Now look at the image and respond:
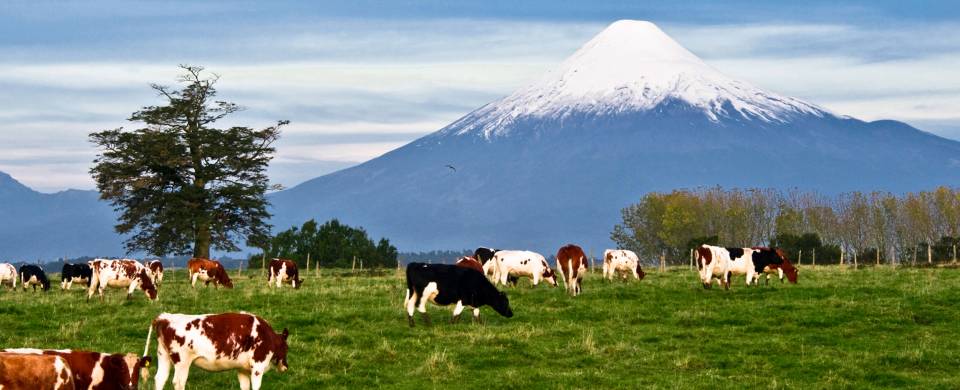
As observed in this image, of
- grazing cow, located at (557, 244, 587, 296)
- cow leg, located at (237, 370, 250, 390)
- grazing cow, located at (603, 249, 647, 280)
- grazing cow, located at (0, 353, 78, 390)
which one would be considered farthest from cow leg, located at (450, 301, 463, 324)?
grazing cow, located at (603, 249, 647, 280)

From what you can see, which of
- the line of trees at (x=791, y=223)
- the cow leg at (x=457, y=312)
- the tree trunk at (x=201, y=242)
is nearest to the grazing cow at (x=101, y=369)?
the cow leg at (x=457, y=312)

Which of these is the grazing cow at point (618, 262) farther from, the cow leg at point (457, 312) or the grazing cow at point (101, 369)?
the grazing cow at point (101, 369)

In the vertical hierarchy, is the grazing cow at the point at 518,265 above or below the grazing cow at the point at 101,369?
above

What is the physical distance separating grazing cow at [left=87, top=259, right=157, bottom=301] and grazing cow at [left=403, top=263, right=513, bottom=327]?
10064 millimetres

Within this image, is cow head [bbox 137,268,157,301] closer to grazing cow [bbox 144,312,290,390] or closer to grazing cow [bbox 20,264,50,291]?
grazing cow [bbox 20,264,50,291]

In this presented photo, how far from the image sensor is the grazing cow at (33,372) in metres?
14.7

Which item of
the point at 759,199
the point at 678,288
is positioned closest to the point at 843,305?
the point at 678,288

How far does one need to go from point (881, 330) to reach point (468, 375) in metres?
11.0

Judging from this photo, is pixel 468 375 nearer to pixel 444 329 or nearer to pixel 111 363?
pixel 444 329

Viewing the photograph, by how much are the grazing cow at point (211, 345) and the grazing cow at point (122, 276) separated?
16056 mm

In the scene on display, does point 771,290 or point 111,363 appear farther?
point 771,290

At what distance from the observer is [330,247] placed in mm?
90625

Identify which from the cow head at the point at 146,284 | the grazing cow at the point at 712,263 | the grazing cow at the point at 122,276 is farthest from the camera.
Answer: the grazing cow at the point at 712,263

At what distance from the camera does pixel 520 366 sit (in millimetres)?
22141
